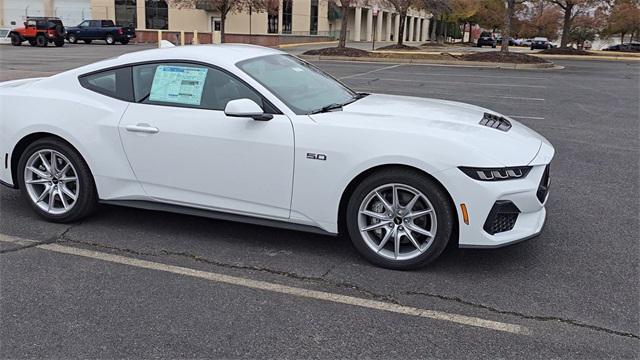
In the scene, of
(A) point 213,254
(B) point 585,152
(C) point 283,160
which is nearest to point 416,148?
(C) point 283,160

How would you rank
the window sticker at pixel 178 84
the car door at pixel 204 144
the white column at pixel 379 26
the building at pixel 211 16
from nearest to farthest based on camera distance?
the car door at pixel 204 144
the window sticker at pixel 178 84
the building at pixel 211 16
the white column at pixel 379 26

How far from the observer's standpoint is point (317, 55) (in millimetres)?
28672

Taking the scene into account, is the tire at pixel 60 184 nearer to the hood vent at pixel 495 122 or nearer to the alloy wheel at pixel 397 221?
the alloy wheel at pixel 397 221

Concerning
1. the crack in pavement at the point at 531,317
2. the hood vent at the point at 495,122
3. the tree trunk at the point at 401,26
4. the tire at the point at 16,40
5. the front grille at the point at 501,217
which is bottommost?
the crack in pavement at the point at 531,317

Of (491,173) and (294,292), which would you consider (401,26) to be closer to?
(491,173)

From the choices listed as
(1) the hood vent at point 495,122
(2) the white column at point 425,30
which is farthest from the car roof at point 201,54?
(2) the white column at point 425,30

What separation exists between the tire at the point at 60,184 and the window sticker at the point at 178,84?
86 centimetres

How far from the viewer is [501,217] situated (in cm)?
373

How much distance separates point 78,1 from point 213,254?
5531 centimetres

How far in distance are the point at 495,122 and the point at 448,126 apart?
2.01 feet

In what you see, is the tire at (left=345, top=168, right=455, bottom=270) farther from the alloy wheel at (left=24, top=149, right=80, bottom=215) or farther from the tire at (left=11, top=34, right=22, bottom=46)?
the tire at (left=11, top=34, right=22, bottom=46)

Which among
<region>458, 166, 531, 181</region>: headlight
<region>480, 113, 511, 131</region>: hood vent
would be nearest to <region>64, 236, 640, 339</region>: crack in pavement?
<region>458, 166, 531, 181</region>: headlight

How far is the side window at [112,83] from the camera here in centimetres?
451

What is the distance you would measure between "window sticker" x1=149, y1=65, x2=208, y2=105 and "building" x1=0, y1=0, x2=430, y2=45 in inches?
1422
